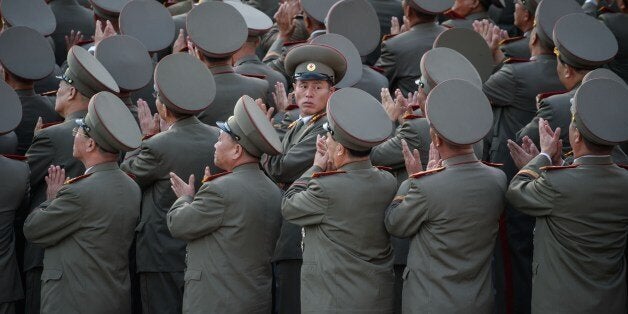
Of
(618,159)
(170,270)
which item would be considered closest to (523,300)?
(618,159)

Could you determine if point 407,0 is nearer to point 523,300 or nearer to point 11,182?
point 523,300

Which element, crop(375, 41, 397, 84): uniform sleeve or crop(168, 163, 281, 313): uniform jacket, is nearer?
crop(168, 163, 281, 313): uniform jacket

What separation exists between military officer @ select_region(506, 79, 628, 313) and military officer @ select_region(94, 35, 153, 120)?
3585 millimetres

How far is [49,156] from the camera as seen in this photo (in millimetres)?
9328

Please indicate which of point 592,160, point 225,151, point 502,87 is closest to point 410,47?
point 502,87

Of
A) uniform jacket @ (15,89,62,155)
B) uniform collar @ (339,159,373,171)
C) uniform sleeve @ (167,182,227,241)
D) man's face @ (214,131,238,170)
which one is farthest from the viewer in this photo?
uniform jacket @ (15,89,62,155)

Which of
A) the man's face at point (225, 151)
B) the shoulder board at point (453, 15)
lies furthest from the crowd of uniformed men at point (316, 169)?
the shoulder board at point (453, 15)

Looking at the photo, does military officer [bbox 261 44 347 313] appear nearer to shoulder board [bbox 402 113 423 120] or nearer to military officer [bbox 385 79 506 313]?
shoulder board [bbox 402 113 423 120]

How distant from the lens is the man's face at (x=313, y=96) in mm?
8914

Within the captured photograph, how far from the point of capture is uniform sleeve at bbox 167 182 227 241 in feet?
26.3

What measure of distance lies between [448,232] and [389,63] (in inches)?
136

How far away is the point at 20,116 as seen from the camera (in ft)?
30.6

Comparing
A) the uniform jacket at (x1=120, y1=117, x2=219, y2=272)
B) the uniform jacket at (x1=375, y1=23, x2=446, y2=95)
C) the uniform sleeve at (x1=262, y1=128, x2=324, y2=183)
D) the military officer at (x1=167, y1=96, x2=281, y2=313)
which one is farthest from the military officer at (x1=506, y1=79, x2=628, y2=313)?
the uniform jacket at (x1=375, y1=23, x2=446, y2=95)

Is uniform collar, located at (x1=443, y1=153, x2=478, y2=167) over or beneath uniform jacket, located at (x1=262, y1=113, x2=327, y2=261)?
over
